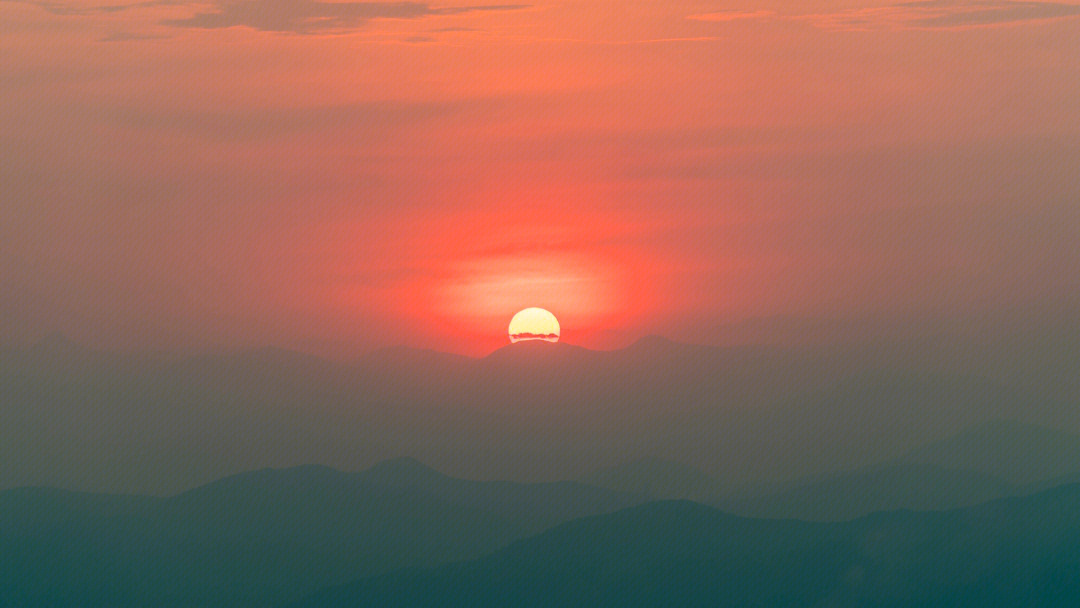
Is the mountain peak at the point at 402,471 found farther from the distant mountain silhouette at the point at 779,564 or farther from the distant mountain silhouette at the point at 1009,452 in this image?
the distant mountain silhouette at the point at 1009,452

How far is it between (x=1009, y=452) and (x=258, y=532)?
37.3 feet

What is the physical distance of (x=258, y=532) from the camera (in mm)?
15773

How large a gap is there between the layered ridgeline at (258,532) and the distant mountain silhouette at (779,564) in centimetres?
44

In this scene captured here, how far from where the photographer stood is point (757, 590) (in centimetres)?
1515

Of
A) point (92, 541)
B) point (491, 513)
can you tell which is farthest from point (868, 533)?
point (92, 541)

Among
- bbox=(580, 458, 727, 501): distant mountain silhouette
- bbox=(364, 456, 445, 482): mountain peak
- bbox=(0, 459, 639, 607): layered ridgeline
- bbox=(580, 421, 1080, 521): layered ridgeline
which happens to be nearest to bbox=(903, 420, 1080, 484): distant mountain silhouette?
bbox=(580, 421, 1080, 521): layered ridgeline

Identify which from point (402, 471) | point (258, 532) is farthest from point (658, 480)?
point (258, 532)

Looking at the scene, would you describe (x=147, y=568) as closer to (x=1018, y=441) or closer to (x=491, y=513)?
(x=491, y=513)

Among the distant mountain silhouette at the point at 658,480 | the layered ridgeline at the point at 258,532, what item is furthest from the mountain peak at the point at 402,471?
the distant mountain silhouette at the point at 658,480

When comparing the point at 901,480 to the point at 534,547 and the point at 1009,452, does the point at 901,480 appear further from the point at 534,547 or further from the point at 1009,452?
the point at 534,547

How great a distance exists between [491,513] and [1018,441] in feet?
26.4

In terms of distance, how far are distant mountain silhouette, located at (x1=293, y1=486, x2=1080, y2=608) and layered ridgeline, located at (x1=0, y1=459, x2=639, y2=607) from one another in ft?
1.45

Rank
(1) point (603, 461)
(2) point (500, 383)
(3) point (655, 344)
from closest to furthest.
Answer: (3) point (655, 344) → (1) point (603, 461) → (2) point (500, 383)

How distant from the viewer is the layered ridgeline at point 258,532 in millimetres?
14781
